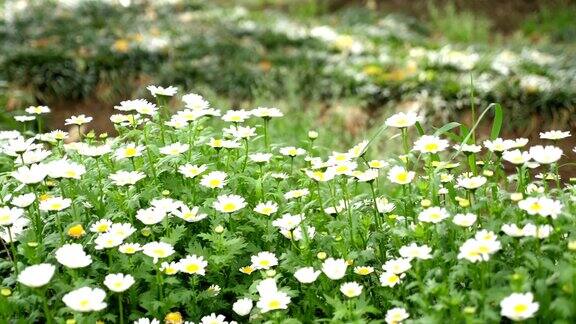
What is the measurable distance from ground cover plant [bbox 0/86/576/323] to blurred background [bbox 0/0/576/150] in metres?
2.45

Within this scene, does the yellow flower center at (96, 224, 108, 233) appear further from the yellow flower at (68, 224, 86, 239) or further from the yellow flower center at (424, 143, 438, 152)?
the yellow flower center at (424, 143, 438, 152)

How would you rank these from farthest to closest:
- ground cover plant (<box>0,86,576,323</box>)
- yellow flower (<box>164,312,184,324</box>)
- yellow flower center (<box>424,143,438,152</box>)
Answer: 1. yellow flower center (<box>424,143,438,152</box>)
2. yellow flower (<box>164,312,184,324</box>)
3. ground cover plant (<box>0,86,576,323</box>)

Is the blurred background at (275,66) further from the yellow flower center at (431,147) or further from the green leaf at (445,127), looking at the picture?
the yellow flower center at (431,147)

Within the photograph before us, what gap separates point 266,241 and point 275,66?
4740 mm

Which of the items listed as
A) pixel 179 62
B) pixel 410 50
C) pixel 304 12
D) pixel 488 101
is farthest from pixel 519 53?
pixel 304 12

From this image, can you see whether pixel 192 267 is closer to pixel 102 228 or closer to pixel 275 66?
pixel 102 228

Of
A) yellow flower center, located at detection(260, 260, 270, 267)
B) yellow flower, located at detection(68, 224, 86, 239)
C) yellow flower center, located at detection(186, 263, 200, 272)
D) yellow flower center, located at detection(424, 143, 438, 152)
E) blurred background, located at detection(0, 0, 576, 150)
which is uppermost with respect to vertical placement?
blurred background, located at detection(0, 0, 576, 150)

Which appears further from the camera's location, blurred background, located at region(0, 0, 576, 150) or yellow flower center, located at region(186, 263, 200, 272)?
blurred background, located at region(0, 0, 576, 150)

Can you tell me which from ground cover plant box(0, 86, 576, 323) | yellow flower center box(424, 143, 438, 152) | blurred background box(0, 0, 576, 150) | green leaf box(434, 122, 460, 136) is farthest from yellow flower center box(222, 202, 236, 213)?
blurred background box(0, 0, 576, 150)

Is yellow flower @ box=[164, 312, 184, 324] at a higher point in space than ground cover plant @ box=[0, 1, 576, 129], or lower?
lower

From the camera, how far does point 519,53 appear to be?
7480 mm

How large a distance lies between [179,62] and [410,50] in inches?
98.2

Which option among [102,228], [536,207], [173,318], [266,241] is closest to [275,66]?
[266,241]

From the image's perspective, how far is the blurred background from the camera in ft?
19.8
